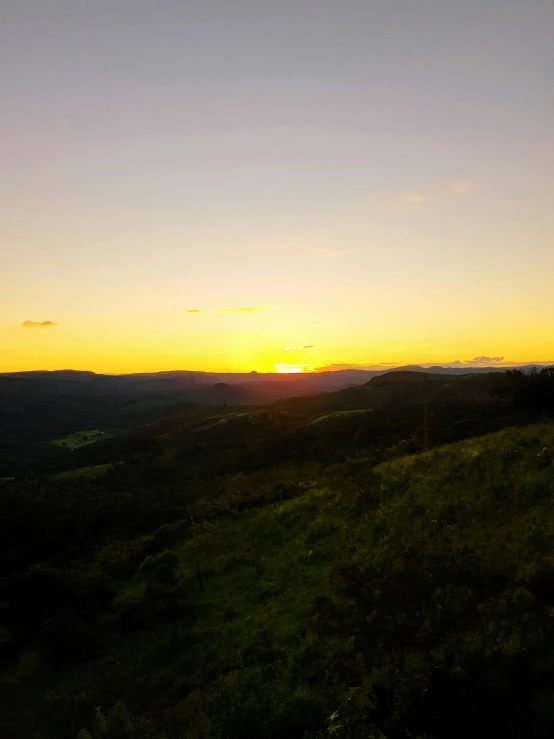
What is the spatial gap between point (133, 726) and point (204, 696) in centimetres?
220

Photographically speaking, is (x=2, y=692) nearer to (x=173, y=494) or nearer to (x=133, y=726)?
(x=133, y=726)

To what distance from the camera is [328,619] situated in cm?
1600

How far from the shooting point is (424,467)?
25.7 m

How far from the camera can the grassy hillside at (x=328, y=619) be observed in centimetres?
1055

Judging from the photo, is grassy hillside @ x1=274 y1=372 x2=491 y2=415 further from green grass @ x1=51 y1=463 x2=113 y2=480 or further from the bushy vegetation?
the bushy vegetation

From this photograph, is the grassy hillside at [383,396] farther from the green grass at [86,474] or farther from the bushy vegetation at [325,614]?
the bushy vegetation at [325,614]

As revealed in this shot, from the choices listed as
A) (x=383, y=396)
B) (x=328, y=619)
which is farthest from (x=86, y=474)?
(x=383, y=396)

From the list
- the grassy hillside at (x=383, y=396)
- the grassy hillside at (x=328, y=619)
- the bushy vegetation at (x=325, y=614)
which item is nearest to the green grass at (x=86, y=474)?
the bushy vegetation at (x=325, y=614)

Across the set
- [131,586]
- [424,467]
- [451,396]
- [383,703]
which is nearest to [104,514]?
[131,586]

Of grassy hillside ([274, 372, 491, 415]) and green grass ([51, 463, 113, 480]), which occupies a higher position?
grassy hillside ([274, 372, 491, 415])

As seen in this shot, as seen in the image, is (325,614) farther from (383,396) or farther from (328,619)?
(383,396)

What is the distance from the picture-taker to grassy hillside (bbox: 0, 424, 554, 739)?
1055cm

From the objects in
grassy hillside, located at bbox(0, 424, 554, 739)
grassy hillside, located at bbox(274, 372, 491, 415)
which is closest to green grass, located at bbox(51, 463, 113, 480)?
grassy hillside, located at bbox(0, 424, 554, 739)

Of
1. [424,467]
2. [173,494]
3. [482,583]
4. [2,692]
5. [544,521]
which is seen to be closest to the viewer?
[482,583]
